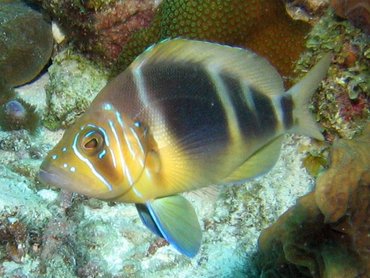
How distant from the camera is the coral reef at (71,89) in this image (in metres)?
5.56

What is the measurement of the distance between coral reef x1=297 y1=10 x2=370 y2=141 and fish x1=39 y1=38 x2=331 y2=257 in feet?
7.35

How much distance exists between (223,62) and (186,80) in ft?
0.71

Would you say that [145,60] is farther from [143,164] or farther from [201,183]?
[201,183]

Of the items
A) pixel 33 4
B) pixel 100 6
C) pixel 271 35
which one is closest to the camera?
pixel 271 35

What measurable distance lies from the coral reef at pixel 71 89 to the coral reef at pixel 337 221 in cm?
351

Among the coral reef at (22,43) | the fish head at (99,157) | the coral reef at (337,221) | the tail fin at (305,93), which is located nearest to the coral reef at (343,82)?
the coral reef at (337,221)

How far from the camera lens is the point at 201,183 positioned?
206 centimetres

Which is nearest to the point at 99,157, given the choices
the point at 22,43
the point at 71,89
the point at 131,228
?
the point at 131,228

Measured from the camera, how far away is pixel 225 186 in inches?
170

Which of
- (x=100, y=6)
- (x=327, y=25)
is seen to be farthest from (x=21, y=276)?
(x=327, y=25)

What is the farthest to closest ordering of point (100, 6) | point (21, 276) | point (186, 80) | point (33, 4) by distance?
1. point (33, 4)
2. point (100, 6)
3. point (21, 276)
4. point (186, 80)

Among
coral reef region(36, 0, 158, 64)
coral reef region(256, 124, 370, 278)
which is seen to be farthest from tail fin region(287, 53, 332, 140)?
coral reef region(36, 0, 158, 64)

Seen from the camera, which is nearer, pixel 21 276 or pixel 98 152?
pixel 98 152

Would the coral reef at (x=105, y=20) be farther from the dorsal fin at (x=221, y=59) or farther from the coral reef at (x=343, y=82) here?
the dorsal fin at (x=221, y=59)
